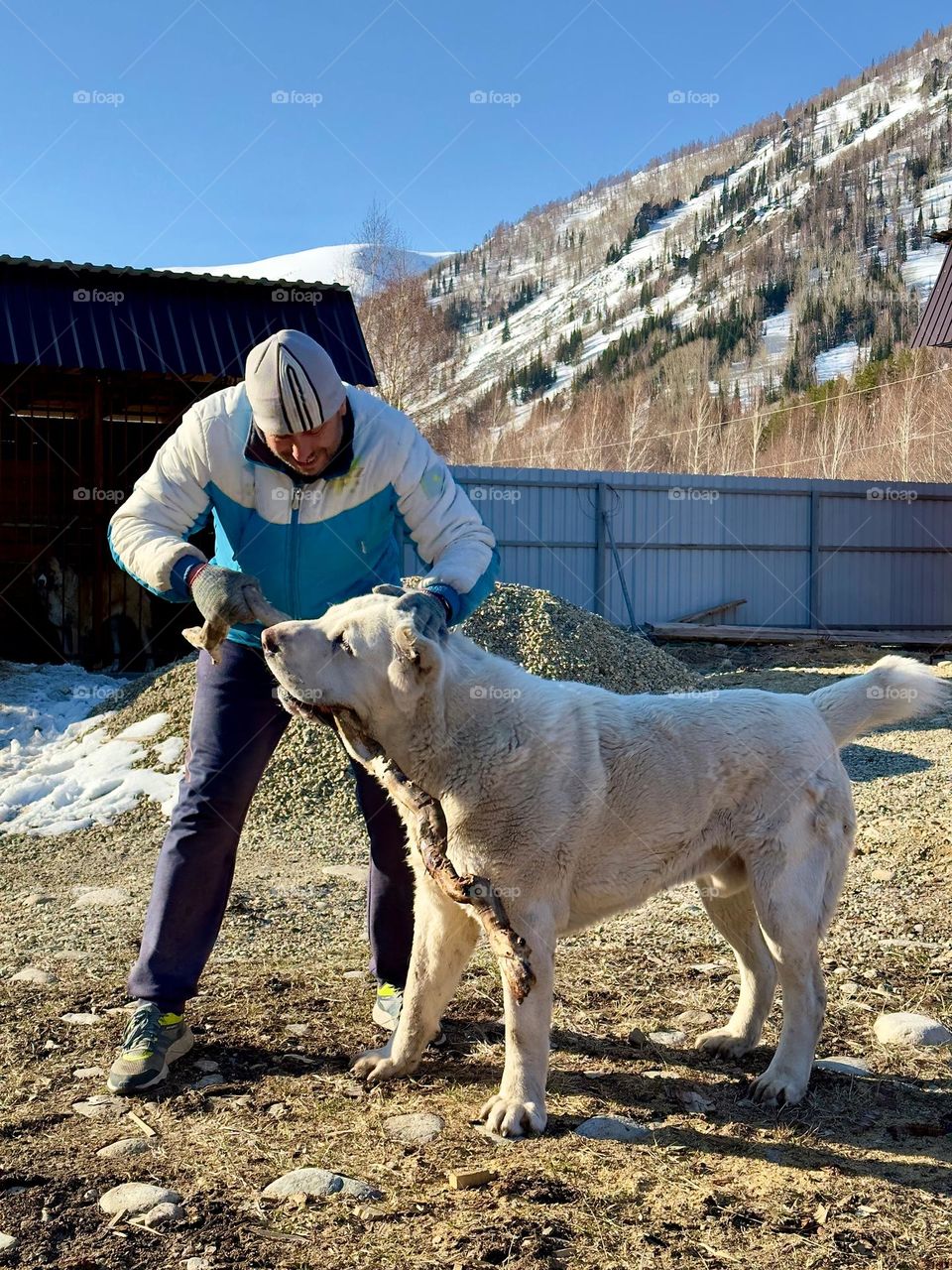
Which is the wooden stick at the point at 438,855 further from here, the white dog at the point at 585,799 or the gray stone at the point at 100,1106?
the gray stone at the point at 100,1106

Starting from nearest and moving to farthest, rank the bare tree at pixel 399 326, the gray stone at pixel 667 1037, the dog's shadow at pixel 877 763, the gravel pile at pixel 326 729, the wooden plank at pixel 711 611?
the gray stone at pixel 667 1037
the gravel pile at pixel 326 729
the dog's shadow at pixel 877 763
the wooden plank at pixel 711 611
the bare tree at pixel 399 326

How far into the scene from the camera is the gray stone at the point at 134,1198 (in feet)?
8.79

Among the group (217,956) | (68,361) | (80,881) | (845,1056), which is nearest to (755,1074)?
(845,1056)

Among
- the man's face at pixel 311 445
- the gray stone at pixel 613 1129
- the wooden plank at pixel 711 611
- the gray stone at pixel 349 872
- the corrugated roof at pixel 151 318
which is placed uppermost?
the corrugated roof at pixel 151 318

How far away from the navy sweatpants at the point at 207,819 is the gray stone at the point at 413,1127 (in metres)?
0.87

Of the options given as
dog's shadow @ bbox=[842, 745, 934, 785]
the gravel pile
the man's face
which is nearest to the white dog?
the man's face

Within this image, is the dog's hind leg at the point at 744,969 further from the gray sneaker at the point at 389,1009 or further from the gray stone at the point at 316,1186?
the gray stone at the point at 316,1186

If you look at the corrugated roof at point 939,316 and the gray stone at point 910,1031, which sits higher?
the corrugated roof at point 939,316

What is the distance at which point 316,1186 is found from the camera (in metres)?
2.81

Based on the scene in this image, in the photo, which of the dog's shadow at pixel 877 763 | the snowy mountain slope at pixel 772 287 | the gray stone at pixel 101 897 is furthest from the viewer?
the snowy mountain slope at pixel 772 287

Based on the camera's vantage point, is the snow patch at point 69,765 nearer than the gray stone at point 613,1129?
No

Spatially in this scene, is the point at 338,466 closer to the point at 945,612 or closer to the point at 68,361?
the point at 68,361

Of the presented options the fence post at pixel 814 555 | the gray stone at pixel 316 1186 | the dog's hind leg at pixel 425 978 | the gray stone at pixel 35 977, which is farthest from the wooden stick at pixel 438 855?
the fence post at pixel 814 555

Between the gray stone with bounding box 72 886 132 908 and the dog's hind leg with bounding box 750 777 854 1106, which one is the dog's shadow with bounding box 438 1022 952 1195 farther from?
the gray stone with bounding box 72 886 132 908
